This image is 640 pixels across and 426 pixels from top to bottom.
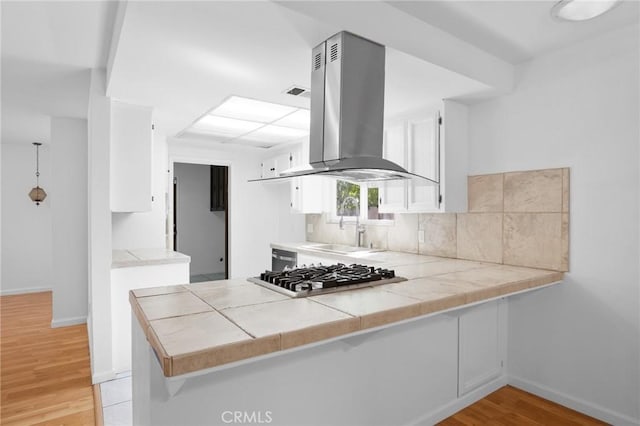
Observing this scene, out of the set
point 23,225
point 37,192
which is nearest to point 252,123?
point 37,192

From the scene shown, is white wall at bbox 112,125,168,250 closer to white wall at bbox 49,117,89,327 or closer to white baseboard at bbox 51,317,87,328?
white wall at bbox 49,117,89,327

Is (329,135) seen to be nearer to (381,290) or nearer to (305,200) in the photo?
(381,290)

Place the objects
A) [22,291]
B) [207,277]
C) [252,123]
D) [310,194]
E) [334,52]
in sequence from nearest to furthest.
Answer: [334,52] → [252,123] → [310,194] → [22,291] → [207,277]

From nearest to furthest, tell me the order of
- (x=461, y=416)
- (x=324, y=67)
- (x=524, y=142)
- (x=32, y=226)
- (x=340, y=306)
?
(x=340, y=306), (x=324, y=67), (x=461, y=416), (x=524, y=142), (x=32, y=226)

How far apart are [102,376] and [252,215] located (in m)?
2.96

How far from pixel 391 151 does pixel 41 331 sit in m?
4.16

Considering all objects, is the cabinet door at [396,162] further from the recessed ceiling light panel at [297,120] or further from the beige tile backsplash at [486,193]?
the recessed ceiling light panel at [297,120]

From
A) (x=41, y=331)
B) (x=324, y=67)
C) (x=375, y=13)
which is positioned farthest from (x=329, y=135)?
(x=41, y=331)

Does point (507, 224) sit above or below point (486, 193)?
below

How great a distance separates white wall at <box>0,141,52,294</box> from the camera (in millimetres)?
5609

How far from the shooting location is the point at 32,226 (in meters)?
5.79

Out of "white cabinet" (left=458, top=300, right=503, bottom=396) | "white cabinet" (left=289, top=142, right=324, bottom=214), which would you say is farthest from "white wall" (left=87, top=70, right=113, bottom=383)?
"white cabinet" (left=458, top=300, right=503, bottom=396)

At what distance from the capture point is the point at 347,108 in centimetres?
184

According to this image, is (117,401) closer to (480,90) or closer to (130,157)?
(130,157)
